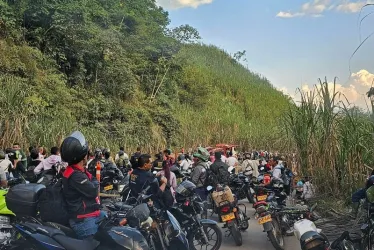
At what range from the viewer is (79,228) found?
145 inches

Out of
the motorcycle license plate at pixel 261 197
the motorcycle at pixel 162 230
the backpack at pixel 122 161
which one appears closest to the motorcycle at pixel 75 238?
the motorcycle at pixel 162 230

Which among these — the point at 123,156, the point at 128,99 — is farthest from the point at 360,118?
the point at 128,99

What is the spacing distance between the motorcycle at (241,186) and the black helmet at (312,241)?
6.13m

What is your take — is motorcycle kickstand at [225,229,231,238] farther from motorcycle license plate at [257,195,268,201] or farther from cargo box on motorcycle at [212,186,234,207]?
motorcycle license plate at [257,195,268,201]

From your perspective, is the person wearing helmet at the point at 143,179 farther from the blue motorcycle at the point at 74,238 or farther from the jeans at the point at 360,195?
the jeans at the point at 360,195

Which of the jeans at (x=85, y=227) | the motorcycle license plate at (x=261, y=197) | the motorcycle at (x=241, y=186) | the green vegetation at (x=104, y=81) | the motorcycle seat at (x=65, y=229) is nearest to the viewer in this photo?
the motorcycle seat at (x=65, y=229)

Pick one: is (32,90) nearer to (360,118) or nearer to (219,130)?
(360,118)

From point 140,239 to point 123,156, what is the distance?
10.4 metres

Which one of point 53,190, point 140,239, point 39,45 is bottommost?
point 140,239

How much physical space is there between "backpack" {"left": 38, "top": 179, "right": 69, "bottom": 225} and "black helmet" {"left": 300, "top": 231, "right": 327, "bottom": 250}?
197 centimetres

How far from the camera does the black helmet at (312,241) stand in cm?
333

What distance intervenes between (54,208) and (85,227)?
1.02ft

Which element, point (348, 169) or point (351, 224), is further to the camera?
point (348, 169)

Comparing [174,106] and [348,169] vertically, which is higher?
[174,106]
